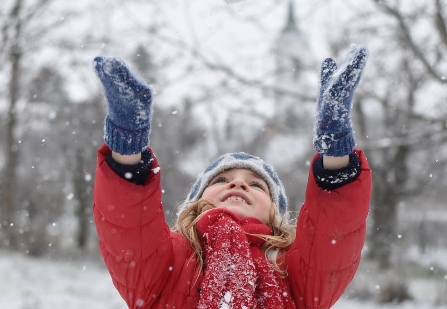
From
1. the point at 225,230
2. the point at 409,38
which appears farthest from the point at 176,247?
the point at 409,38

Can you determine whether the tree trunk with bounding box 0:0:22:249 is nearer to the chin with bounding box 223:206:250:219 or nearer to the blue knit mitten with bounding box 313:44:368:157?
the chin with bounding box 223:206:250:219

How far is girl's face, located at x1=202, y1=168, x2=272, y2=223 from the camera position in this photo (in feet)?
6.40

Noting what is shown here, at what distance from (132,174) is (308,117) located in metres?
12.4

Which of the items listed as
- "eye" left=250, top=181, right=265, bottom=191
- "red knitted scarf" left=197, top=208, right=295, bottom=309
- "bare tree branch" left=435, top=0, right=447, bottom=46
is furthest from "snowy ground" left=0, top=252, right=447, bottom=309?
"red knitted scarf" left=197, top=208, right=295, bottom=309

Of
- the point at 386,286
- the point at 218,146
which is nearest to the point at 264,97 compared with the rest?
the point at 386,286

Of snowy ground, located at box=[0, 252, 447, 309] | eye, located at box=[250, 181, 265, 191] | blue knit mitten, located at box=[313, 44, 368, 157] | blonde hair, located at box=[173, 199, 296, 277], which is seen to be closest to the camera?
blue knit mitten, located at box=[313, 44, 368, 157]

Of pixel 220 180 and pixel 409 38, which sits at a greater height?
pixel 220 180

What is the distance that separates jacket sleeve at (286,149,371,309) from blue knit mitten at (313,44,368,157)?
0.13 metres

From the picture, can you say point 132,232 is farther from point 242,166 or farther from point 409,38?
point 409,38

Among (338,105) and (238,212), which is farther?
(238,212)

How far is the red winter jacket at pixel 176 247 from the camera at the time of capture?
5.02 ft

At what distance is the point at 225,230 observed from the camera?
1.68 meters

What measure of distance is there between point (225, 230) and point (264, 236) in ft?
0.57

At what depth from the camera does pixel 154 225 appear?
161 cm
